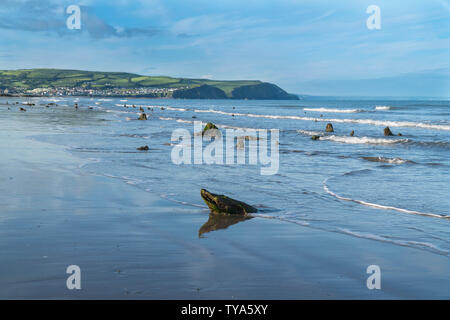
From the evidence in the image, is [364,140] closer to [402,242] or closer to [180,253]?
[402,242]

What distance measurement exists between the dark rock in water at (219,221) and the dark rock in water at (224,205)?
0.55 feet

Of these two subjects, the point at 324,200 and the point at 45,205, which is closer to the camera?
the point at 45,205

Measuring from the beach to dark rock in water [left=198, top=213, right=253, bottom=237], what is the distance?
19 centimetres

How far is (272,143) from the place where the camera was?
86.4ft

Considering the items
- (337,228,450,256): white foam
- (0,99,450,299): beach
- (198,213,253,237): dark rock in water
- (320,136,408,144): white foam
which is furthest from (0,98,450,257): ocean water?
(320,136,408,144): white foam

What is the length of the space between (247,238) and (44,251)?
3.29 m

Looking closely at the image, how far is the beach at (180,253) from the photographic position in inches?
205

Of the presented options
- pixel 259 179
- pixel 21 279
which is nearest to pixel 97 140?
pixel 259 179

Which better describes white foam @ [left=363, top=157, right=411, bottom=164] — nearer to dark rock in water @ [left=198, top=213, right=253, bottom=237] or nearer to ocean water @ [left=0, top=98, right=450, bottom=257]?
ocean water @ [left=0, top=98, right=450, bottom=257]

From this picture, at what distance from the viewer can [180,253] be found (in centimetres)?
653

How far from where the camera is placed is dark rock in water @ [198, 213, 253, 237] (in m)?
8.10

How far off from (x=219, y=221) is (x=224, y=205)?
64 centimetres

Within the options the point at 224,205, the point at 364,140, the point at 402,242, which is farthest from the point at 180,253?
the point at 364,140
